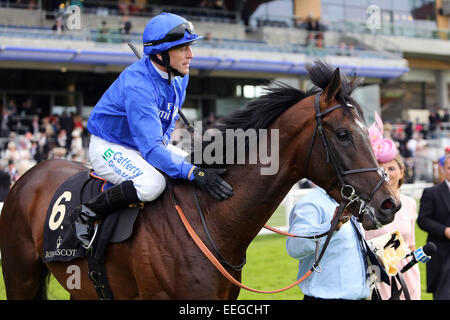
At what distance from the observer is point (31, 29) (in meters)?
17.0

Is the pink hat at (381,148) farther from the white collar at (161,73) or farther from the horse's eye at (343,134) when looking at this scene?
the white collar at (161,73)

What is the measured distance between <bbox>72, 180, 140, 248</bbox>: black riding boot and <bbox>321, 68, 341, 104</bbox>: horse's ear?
43.4 inches

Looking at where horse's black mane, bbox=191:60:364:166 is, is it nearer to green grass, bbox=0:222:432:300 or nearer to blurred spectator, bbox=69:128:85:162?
green grass, bbox=0:222:432:300

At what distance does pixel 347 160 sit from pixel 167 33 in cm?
116

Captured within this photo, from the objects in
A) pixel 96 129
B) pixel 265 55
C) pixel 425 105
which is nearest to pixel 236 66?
pixel 265 55

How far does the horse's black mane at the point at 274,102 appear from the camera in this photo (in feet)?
8.86

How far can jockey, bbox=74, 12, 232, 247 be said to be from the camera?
2.69 meters

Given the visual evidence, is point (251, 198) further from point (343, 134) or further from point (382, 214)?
point (382, 214)

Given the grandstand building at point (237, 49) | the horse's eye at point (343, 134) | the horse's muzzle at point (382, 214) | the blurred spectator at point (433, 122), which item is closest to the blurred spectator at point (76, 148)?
the grandstand building at point (237, 49)

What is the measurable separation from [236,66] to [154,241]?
711 inches

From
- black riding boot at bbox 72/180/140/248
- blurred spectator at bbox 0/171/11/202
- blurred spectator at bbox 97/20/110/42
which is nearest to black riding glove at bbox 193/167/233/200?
black riding boot at bbox 72/180/140/248

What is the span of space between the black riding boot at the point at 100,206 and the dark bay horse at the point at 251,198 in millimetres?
138

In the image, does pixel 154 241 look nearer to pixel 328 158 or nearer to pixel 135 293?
pixel 135 293

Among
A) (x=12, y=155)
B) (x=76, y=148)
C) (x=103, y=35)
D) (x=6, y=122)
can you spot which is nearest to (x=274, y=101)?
(x=12, y=155)
